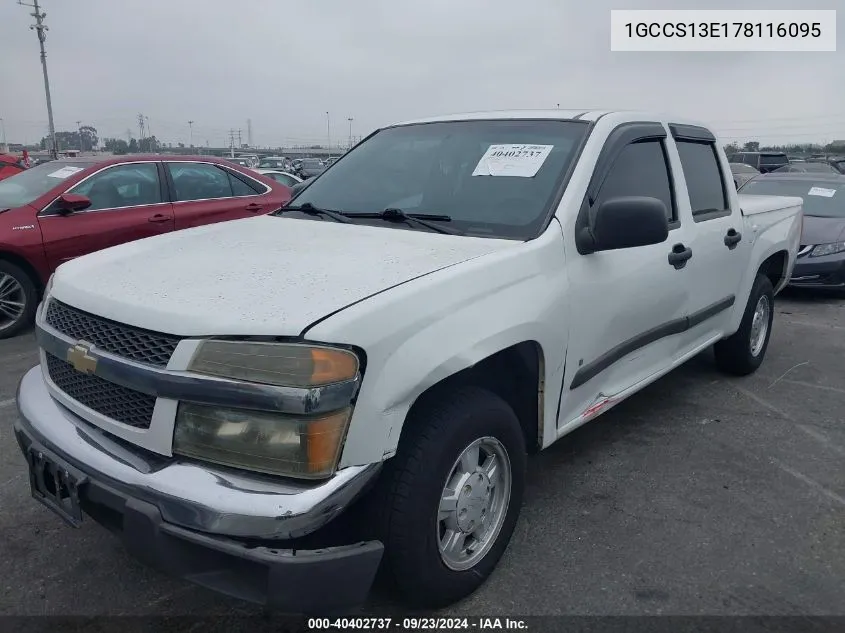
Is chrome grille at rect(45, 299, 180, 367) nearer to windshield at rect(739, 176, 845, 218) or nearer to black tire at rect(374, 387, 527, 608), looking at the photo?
black tire at rect(374, 387, 527, 608)

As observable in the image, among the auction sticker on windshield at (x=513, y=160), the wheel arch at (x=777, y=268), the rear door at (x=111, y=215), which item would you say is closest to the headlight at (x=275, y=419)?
the auction sticker on windshield at (x=513, y=160)

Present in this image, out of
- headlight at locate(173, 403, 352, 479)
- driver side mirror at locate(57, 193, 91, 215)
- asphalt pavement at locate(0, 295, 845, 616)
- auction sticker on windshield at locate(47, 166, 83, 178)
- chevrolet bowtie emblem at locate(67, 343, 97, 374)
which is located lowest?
asphalt pavement at locate(0, 295, 845, 616)

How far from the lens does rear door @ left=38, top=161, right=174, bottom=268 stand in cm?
609

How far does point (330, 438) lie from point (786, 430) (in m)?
3.33

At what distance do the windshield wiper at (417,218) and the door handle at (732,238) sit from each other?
2071 millimetres

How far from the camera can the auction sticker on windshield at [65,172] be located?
6.46 metres

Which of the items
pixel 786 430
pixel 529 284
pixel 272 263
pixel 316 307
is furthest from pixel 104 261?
pixel 786 430

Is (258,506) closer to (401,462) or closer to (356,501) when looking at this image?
(356,501)

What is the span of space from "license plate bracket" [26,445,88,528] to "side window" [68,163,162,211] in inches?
179

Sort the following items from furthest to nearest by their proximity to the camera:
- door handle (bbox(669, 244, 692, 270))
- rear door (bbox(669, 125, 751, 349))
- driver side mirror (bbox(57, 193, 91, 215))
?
driver side mirror (bbox(57, 193, 91, 215)) → rear door (bbox(669, 125, 751, 349)) → door handle (bbox(669, 244, 692, 270))

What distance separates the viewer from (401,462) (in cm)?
212

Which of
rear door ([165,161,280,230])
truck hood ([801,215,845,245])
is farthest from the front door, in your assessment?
truck hood ([801,215,845,245])

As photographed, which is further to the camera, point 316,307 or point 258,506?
point 316,307

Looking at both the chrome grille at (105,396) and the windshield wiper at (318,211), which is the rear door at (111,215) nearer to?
the windshield wiper at (318,211)
